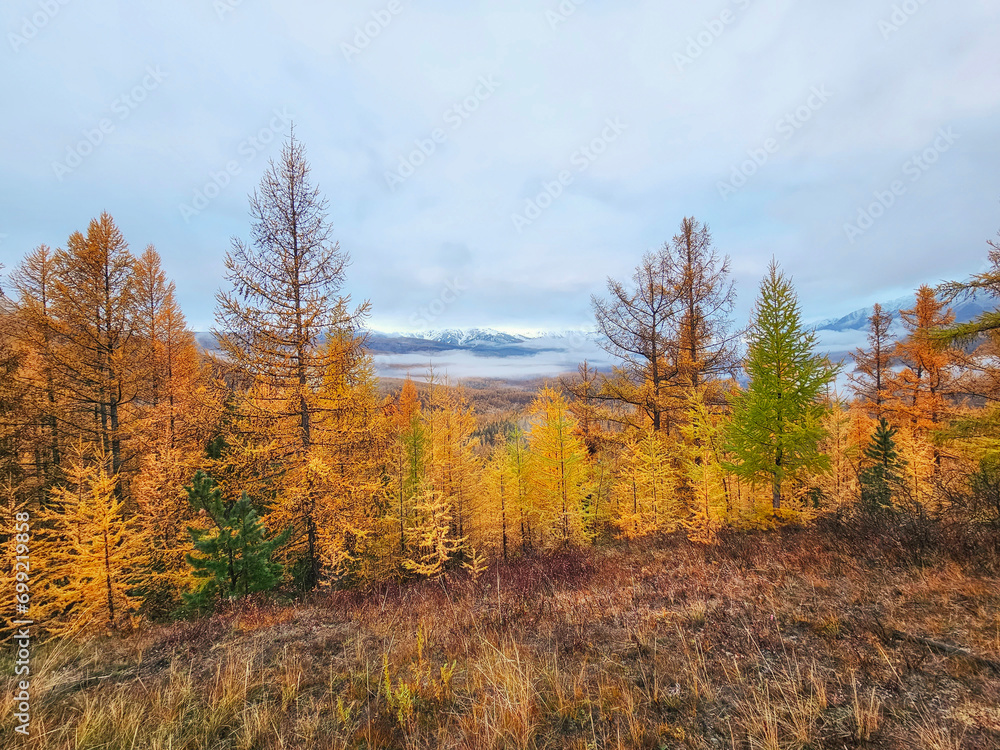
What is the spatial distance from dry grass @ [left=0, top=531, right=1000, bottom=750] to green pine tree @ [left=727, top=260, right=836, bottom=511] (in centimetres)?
411

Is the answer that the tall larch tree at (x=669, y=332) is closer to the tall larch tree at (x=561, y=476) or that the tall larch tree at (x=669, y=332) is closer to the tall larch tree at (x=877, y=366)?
the tall larch tree at (x=561, y=476)

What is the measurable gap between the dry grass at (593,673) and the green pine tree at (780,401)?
4.11 m

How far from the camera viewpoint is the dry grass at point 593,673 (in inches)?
102

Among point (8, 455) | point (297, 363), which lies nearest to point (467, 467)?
point (297, 363)

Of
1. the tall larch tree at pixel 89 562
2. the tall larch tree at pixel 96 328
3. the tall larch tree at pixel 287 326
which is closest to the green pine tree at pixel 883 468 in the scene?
the tall larch tree at pixel 287 326

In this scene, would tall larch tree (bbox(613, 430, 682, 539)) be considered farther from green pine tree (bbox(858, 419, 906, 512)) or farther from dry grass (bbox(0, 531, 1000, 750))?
dry grass (bbox(0, 531, 1000, 750))

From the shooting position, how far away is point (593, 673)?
3.50 metres

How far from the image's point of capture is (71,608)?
1023cm

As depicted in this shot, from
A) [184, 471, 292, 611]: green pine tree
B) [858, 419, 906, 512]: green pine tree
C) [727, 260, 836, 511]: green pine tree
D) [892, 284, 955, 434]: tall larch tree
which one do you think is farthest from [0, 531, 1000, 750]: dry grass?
[892, 284, 955, 434]: tall larch tree

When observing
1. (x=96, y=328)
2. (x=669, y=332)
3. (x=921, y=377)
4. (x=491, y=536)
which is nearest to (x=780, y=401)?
(x=669, y=332)

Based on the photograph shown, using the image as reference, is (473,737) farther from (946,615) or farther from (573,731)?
(946,615)

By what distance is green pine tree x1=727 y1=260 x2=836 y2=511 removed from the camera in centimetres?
977

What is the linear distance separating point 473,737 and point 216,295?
10684 mm

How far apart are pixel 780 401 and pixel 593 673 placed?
959 cm
